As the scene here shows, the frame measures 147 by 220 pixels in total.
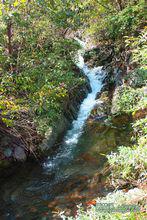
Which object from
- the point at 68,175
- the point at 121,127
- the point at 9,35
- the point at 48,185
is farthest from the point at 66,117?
the point at 48,185

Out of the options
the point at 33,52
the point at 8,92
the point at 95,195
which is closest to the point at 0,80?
the point at 8,92

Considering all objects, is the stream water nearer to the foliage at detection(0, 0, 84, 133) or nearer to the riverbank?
the riverbank

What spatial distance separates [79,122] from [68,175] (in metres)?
3.79

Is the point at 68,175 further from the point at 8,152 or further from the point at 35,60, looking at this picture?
the point at 35,60

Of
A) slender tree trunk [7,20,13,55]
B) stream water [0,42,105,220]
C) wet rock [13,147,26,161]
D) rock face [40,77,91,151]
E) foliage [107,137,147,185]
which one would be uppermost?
slender tree trunk [7,20,13,55]

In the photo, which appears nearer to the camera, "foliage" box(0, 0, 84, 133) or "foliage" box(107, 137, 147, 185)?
"foliage" box(107, 137, 147, 185)

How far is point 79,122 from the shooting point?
1134 cm

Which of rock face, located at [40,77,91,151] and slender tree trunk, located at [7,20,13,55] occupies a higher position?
slender tree trunk, located at [7,20,13,55]

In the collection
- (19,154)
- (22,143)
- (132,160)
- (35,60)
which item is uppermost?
(35,60)

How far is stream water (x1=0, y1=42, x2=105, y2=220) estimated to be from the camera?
6504 millimetres

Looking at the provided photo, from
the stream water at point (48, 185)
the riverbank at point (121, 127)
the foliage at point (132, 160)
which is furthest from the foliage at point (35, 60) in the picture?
the foliage at point (132, 160)

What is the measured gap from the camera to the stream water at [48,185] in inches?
256

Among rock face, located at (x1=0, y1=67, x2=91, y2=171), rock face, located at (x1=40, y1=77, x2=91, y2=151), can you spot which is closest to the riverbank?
rock face, located at (x1=40, y1=77, x2=91, y2=151)

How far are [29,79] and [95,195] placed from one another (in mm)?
3820
